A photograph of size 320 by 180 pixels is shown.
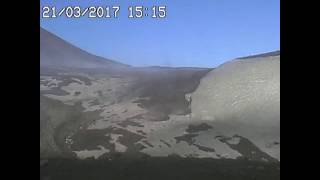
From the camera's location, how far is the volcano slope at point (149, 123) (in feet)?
6.02

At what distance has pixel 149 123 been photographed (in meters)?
1.88

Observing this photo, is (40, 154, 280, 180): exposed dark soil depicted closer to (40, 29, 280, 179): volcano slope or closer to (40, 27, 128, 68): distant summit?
(40, 29, 280, 179): volcano slope

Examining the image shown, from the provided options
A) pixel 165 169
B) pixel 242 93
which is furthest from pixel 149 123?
pixel 242 93

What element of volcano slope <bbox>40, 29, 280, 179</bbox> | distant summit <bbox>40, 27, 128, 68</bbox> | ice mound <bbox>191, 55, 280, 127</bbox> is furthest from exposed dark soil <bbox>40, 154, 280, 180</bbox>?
distant summit <bbox>40, 27, 128, 68</bbox>

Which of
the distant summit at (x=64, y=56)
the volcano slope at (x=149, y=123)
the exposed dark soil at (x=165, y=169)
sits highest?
the distant summit at (x=64, y=56)

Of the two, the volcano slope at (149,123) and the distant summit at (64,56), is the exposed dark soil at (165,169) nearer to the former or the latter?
the volcano slope at (149,123)

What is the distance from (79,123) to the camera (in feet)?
6.19

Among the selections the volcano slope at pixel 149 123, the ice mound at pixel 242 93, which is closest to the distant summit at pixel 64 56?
the volcano slope at pixel 149 123

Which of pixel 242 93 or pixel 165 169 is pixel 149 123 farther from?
pixel 242 93

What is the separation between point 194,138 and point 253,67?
423 millimetres

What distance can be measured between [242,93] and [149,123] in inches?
17.7

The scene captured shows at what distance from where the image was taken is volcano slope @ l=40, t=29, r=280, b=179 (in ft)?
6.02
